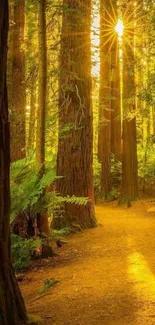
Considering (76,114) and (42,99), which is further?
(76,114)

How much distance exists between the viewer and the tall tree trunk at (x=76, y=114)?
32.0 feet

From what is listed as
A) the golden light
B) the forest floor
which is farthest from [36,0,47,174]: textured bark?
the golden light

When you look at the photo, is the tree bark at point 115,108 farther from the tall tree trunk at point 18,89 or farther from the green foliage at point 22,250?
the green foliage at point 22,250

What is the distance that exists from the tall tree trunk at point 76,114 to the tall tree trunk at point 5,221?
627 cm

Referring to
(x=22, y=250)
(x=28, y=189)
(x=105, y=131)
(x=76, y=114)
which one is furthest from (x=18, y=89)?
(x=22, y=250)

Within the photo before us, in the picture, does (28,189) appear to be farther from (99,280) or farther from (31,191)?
(99,280)

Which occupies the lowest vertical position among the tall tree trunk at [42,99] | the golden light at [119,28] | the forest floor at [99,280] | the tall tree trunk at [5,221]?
the forest floor at [99,280]

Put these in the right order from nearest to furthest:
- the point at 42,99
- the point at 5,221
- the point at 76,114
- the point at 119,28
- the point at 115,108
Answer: the point at 5,221
the point at 42,99
the point at 76,114
the point at 119,28
the point at 115,108

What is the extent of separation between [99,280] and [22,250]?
1732mm

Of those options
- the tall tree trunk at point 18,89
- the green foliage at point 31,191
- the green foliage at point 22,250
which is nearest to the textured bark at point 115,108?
the tall tree trunk at point 18,89

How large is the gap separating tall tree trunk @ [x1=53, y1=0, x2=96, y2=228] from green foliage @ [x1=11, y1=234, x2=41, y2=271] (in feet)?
10.3

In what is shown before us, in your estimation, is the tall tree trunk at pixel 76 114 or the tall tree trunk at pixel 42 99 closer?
the tall tree trunk at pixel 42 99

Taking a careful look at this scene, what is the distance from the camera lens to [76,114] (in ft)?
32.0

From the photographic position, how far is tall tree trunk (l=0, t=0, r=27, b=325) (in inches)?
124
